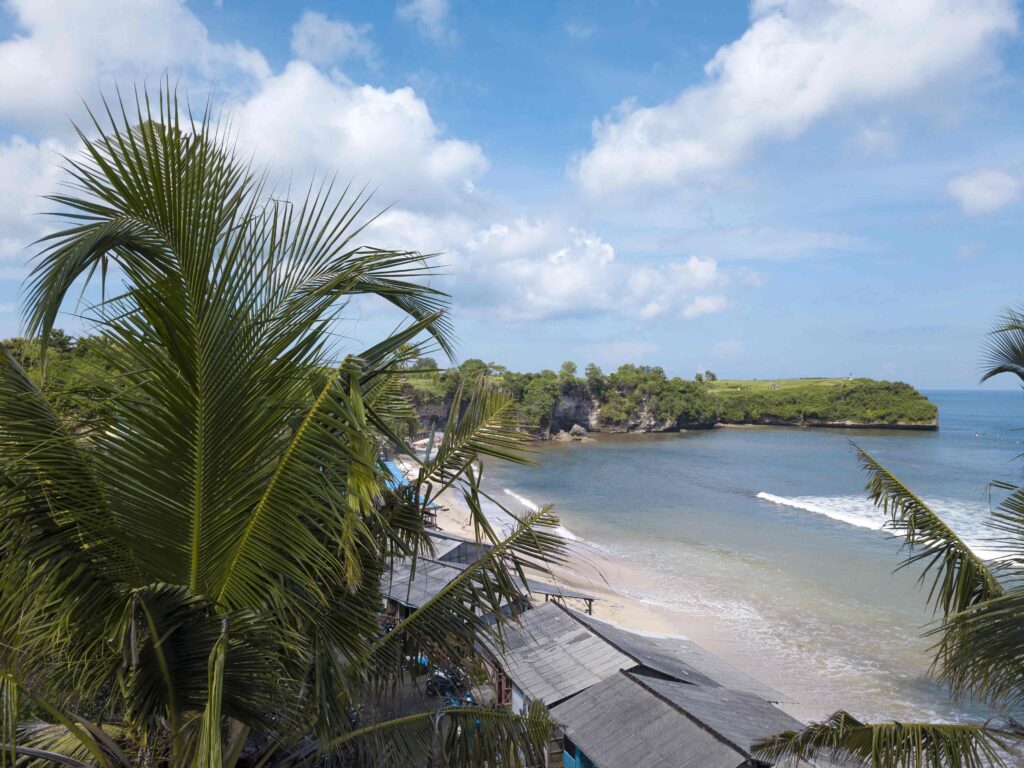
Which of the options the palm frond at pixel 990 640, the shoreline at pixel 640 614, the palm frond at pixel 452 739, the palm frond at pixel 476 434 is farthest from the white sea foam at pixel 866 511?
the palm frond at pixel 476 434

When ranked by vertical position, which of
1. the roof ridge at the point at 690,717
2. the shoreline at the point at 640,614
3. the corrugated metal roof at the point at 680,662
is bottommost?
the shoreline at the point at 640,614

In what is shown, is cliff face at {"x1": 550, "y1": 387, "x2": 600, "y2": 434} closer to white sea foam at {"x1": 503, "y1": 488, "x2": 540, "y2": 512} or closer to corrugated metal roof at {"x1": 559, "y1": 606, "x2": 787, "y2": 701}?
white sea foam at {"x1": 503, "y1": 488, "x2": 540, "y2": 512}

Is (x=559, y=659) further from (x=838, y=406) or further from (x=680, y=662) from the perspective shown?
(x=838, y=406)

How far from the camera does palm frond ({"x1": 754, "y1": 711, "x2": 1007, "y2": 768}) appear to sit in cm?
389

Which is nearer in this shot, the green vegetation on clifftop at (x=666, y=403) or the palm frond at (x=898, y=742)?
the palm frond at (x=898, y=742)

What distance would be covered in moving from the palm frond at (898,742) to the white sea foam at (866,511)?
28.7 m

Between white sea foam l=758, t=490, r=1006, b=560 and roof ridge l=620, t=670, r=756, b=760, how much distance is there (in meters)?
24.1

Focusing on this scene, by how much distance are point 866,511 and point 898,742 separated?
36.9m

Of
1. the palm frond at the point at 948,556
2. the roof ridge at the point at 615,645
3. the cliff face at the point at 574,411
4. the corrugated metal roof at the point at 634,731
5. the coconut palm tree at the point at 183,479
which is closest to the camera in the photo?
the coconut palm tree at the point at 183,479

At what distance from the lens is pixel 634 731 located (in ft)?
30.8

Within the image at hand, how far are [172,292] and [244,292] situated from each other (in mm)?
262

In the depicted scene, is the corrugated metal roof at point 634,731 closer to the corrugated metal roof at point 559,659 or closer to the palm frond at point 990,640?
the corrugated metal roof at point 559,659


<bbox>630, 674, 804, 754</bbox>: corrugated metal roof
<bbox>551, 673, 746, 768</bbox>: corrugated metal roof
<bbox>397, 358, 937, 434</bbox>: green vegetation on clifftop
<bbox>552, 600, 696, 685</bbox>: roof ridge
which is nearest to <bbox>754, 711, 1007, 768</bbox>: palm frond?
<bbox>551, 673, 746, 768</bbox>: corrugated metal roof

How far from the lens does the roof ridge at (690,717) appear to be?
8.25 metres
